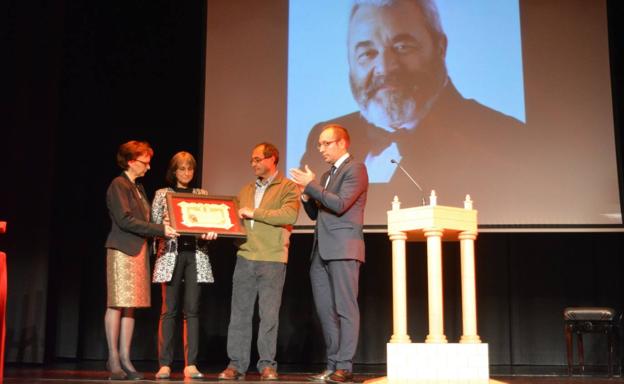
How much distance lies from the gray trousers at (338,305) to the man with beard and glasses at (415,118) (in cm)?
181

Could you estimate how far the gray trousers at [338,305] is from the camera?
3916mm

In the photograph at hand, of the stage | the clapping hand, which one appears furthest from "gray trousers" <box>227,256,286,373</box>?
the clapping hand

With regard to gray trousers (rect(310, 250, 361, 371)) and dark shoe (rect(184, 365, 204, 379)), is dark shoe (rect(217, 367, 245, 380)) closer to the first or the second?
dark shoe (rect(184, 365, 204, 379))

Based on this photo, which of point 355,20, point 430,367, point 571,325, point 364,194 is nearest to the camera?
point 430,367

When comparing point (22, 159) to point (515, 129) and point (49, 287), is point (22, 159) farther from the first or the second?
point (515, 129)

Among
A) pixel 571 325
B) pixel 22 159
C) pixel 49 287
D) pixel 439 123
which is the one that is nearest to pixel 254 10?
pixel 439 123

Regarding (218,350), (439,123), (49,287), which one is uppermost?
(439,123)

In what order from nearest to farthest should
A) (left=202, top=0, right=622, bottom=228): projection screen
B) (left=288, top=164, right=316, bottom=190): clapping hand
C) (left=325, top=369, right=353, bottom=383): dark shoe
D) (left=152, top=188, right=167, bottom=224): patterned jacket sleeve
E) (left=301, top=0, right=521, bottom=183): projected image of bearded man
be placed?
(left=325, top=369, right=353, bottom=383): dark shoe → (left=288, top=164, right=316, bottom=190): clapping hand → (left=152, top=188, right=167, bottom=224): patterned jacket sleeve → (left=202, top=0, right=622, bottom=228): projection screen → (left=301, top=0, right=521, bottom=183): projected image of bearded man

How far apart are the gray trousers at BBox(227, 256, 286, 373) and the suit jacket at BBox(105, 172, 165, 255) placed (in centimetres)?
58

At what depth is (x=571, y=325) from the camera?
5.42 m

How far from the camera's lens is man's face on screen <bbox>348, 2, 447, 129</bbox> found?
5.76 meters

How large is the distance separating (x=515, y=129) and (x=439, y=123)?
0.60m

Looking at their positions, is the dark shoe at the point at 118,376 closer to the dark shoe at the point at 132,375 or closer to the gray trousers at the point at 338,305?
the dark shoe at the point at 132,375

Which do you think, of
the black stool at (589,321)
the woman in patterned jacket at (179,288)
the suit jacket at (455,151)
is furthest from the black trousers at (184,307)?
the black stool at (589,321)
